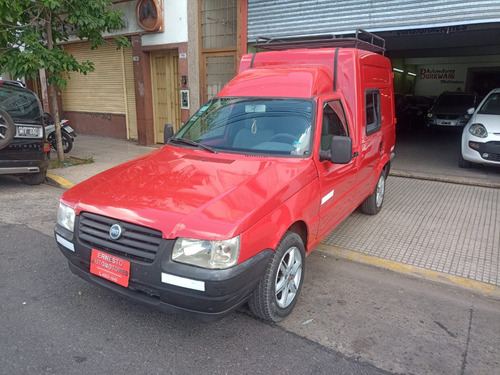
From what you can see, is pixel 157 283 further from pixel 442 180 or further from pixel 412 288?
pixel 442 180

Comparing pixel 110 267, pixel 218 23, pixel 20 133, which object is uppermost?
pixel 218 23

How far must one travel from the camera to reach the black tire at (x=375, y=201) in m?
5.58

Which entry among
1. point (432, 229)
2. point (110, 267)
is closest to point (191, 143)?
point (110, 267)

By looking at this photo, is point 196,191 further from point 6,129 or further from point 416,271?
point 6,129

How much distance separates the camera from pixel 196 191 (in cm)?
288

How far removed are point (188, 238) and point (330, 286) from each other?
1898 mm

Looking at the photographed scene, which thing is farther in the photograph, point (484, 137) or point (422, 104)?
point (422, 104)

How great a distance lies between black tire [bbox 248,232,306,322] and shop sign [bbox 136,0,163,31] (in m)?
8.91

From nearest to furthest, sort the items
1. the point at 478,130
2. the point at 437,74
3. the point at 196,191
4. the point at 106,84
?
the point at 196,191 < the point at 478,130 < the point at 106,84 < the point at 437,74

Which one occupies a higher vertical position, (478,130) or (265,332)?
(478,130)

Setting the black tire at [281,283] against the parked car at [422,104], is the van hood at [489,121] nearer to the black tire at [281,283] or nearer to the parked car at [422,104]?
the black tire at [281,283]

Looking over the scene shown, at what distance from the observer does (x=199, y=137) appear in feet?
13.2

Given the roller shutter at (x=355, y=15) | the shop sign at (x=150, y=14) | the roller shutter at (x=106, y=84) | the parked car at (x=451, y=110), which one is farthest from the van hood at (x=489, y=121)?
the roller shutter at (x=106, y=84)

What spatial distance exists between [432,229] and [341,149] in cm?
264
